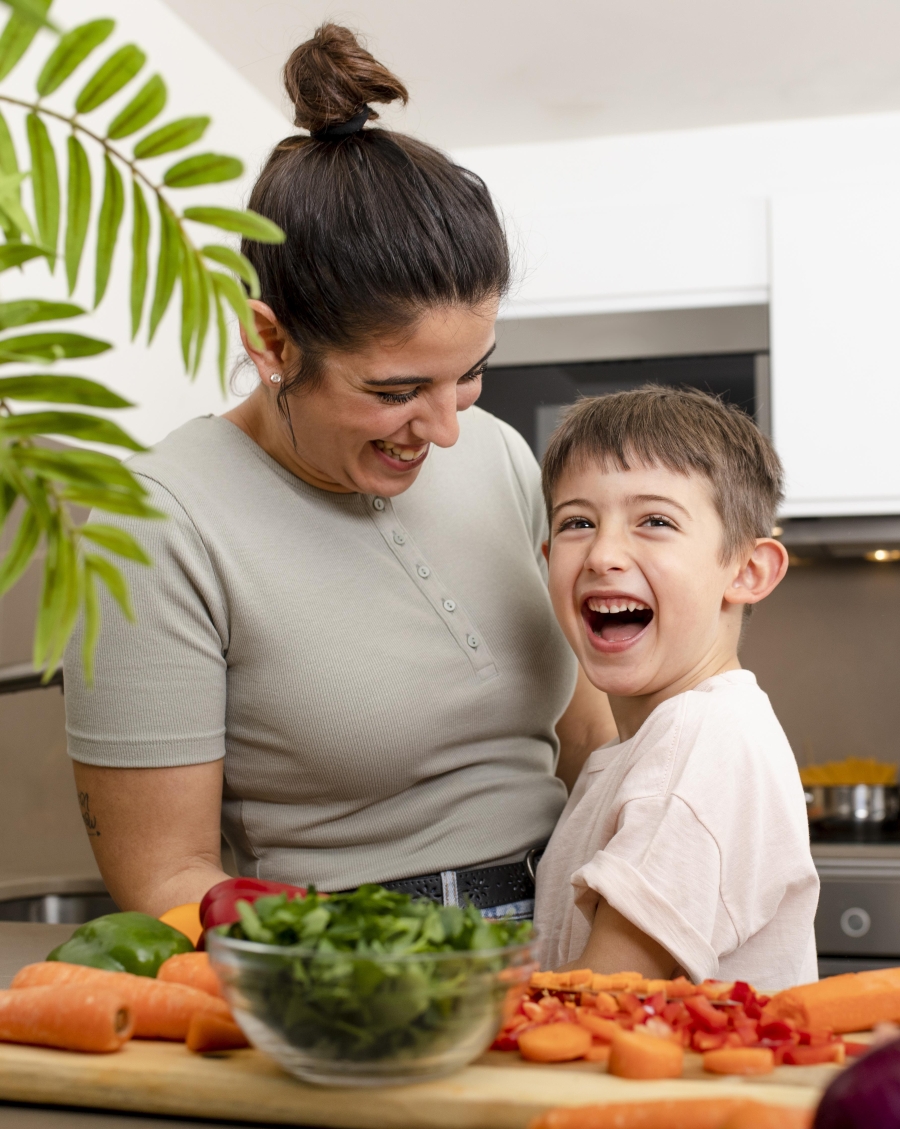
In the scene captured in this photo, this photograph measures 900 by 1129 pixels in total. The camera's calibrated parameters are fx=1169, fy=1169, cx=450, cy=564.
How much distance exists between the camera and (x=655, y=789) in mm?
982

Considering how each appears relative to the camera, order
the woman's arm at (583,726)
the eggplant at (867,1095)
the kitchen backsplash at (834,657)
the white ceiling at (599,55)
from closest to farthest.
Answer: the eggplant at (867,1095)
the woman's arm at (583,726)
the white ceiling at (599,55)
the kitchen backsplash at (834,657)

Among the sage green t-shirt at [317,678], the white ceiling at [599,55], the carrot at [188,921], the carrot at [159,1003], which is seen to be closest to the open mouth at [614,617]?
the sage green t-shirt at [317,678]

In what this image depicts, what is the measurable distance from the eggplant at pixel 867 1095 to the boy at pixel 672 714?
455 mm

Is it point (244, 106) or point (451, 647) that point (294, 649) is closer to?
point (451, 647)

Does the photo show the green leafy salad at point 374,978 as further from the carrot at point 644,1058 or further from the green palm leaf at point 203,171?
the green palm leaf at point 203,171

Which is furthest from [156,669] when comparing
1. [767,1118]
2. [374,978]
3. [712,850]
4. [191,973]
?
[767,1118]

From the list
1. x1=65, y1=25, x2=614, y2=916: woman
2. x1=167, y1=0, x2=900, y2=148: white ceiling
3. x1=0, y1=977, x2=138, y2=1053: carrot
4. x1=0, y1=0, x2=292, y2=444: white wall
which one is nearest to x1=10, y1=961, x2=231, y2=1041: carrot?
x1=0, y1=977, x2=138, y2=1053: carrot

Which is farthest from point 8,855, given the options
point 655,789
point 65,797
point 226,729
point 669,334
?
point 669,334

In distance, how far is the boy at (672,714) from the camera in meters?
0.93

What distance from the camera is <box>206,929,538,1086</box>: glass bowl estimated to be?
505 millimetres

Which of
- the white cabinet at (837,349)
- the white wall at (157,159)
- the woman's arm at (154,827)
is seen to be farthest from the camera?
the white cabinet at (837,349)

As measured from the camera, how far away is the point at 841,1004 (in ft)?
2.19

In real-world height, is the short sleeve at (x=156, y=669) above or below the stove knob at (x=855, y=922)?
above

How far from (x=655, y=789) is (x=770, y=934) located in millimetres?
159
